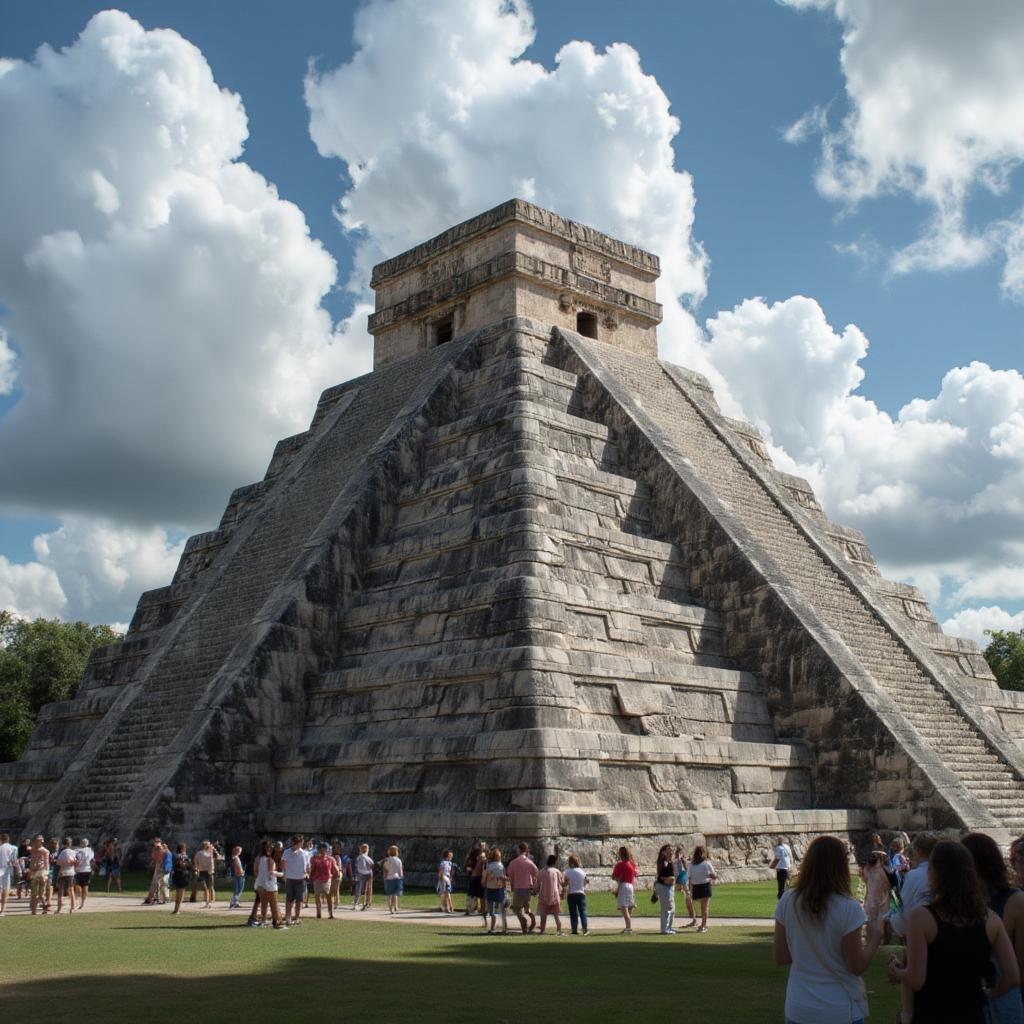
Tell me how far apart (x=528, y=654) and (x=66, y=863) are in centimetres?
670

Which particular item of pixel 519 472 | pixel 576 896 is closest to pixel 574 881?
pixel 576 896

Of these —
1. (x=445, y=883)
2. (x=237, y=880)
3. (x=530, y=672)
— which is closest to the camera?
(x=445, y=883)

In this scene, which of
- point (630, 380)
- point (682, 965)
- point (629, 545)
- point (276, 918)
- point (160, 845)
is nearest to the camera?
point (682, 965)

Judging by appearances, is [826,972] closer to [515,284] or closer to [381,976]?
[381,976]

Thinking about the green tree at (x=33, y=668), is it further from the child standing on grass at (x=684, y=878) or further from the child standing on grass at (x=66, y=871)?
the child standing on grass at (x=684, y=878)

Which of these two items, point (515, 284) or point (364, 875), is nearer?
point (364, 875)

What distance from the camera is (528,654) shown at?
55.9ft

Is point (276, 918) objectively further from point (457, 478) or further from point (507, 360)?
point (507, 360)

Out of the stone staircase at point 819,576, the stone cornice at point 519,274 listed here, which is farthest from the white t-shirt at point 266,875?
the stone cornice at point 519,274

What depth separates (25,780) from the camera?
24.5 metres

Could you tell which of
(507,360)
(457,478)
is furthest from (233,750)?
(507,360)

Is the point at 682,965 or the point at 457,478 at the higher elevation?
the point at 457,478

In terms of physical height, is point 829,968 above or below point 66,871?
above

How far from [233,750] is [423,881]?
4649 mm
